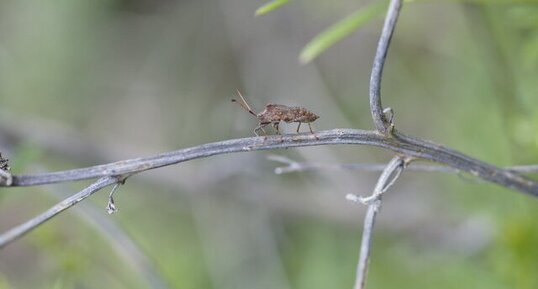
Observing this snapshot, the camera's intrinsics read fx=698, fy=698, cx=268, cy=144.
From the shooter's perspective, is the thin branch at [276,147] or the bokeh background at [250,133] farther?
the bokeh background at [250,133]

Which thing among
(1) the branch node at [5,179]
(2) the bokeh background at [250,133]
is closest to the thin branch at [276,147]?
(1) the branch node at [5,179]

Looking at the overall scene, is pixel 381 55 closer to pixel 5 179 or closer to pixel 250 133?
pixel 5 179

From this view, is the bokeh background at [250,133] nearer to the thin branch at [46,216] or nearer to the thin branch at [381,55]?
the thin branch at [46,216]

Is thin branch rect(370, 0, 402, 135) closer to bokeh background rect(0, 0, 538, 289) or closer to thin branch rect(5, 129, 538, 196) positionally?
thin branch rect(5, 129, 538, 196)

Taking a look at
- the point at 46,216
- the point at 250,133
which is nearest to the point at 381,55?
the point at 46,216

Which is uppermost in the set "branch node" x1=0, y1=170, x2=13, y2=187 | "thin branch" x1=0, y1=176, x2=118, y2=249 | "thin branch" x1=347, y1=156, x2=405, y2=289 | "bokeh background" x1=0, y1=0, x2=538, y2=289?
"bokeh background" x1=0, y1=0, x2=538, y2=289

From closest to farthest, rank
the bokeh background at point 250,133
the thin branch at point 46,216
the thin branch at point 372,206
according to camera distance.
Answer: the thin branch at point 46,216, the thin branch at point 372,206, the bokeh background at point 250,133


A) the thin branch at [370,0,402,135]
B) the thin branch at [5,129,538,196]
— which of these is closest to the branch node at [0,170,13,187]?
the thin branch at [5,129,538,196]
